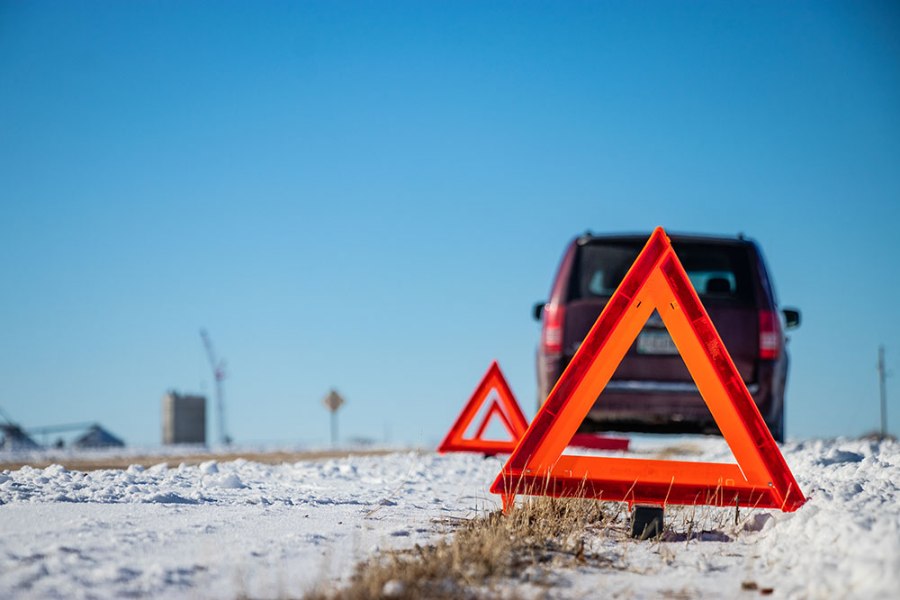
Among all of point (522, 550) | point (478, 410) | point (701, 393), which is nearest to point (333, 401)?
point (478, 410)

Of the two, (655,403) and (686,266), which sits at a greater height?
(686,266)

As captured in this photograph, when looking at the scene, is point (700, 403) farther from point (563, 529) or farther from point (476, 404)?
point (563, 529)

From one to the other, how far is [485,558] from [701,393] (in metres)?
1.51

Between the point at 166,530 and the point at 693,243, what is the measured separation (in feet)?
19.1

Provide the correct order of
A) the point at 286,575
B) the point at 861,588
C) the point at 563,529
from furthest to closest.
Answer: the point at 563,529
the point at 286,575
the point at 861,588

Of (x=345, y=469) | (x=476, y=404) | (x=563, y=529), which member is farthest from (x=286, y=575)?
(x=476, y=404)

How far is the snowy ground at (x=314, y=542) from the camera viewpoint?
3.00 meters

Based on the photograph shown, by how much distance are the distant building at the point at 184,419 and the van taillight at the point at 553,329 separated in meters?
42.8

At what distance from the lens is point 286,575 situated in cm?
312

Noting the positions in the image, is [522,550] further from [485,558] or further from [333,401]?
[333,401]

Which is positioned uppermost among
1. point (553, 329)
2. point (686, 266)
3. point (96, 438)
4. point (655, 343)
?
point (686, 266)

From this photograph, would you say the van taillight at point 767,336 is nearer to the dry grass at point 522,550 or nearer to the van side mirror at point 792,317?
the van side mirror at point 792,317

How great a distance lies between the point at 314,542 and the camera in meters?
3.71

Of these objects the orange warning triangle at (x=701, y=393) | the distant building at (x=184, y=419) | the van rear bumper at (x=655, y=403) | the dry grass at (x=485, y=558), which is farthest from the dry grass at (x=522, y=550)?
the distant building at (x=184, y=419)
